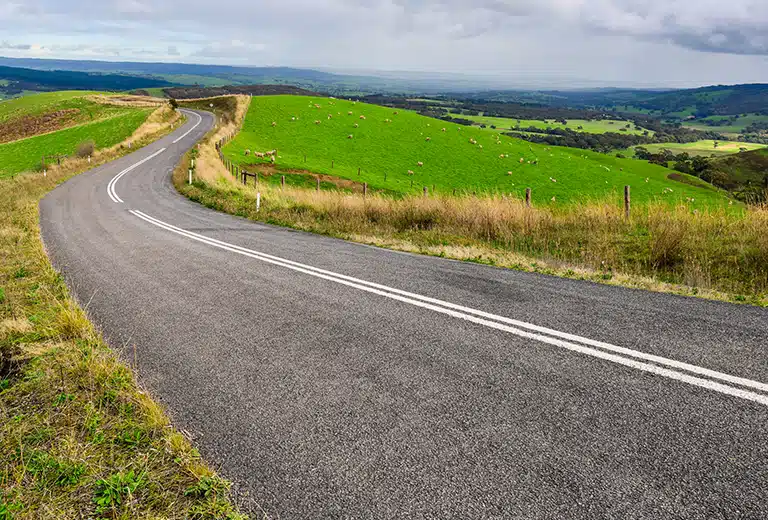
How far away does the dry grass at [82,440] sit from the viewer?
3234 millimetres

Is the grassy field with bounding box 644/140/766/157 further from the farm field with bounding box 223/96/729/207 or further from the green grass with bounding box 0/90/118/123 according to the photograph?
the green grass with bounding box 0/90/118/123

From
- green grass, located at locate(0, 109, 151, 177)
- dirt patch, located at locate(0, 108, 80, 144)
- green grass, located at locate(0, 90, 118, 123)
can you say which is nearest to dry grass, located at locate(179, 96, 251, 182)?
green grass, located at locate(0, 109, 151, 177)

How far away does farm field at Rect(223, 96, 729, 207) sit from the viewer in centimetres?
4956

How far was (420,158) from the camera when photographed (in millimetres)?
57438

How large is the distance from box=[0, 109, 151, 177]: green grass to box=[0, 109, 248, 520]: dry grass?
2000 inches

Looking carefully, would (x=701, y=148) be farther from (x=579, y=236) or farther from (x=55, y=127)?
(x=55, y=127)

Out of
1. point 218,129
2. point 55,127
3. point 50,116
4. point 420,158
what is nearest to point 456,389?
point 420,158

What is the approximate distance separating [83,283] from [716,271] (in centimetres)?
1288

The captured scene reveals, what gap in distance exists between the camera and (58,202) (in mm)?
23062

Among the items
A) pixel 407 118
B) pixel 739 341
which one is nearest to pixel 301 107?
pixel 407 118

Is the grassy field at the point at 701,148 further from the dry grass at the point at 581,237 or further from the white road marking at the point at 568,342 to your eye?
the white road marking at the point at 568,342

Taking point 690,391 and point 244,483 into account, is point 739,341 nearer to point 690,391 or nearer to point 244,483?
point 690,391

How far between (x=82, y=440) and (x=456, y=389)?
343 cm

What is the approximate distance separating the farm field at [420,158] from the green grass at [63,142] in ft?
52.4
